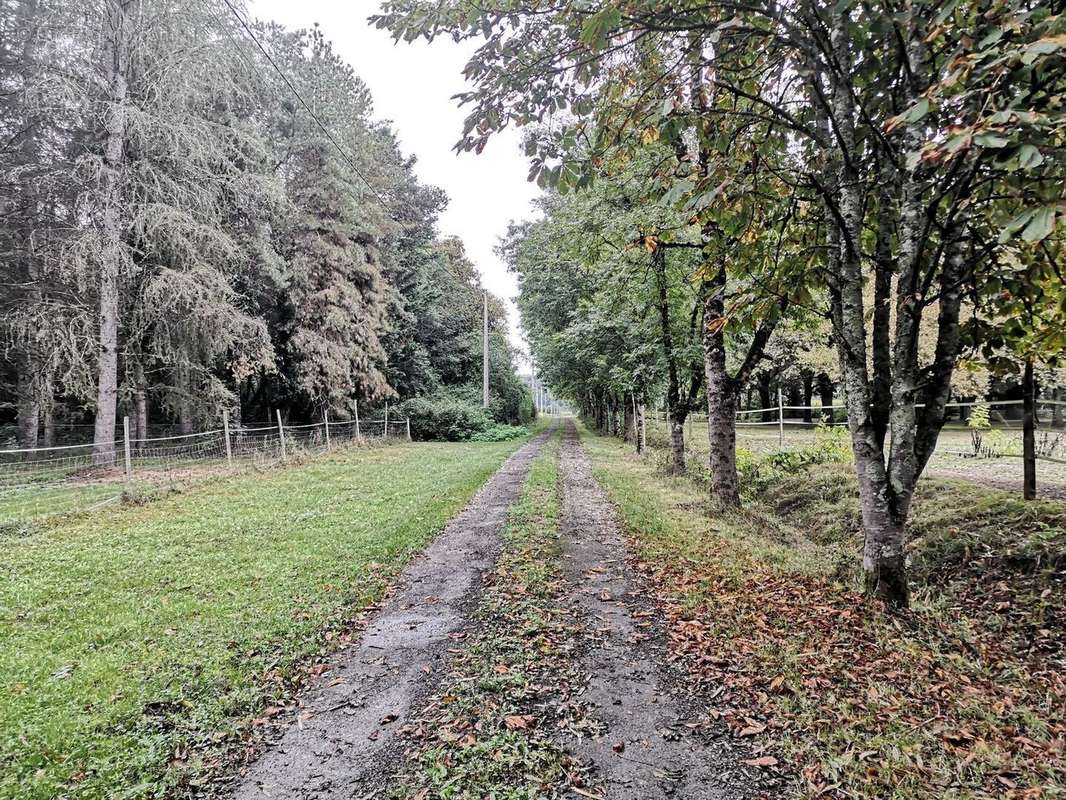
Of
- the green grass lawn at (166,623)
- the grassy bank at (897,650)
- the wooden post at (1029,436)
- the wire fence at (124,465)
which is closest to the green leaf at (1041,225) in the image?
the grassy bank at (897,650)

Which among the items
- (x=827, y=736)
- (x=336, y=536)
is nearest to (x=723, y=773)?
(x=827, y=736)

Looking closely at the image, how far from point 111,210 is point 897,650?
617 inches

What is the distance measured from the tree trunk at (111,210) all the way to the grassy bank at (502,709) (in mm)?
11700

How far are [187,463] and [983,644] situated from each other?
13845 mm

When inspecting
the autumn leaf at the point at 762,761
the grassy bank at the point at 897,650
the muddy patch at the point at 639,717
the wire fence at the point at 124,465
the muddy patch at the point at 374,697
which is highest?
the wire fence at the point at 124,465

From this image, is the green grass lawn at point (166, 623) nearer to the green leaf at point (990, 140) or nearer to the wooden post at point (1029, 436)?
the green leaf at point (990, 140)

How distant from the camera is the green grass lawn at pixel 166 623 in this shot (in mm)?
2574

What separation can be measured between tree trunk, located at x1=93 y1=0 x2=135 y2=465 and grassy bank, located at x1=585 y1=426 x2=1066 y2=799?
12.5 metres

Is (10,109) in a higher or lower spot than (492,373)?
higher

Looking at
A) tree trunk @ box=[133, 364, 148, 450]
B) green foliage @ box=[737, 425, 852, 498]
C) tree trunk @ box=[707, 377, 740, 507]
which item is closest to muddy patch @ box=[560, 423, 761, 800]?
tree trunk @ box=[707, 377, 740, 507]

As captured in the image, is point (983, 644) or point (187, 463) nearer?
point (983, 644)

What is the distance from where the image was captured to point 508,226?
28266mm

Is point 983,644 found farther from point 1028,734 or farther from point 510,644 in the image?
point 510,644

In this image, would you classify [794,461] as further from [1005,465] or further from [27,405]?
[27,405]
